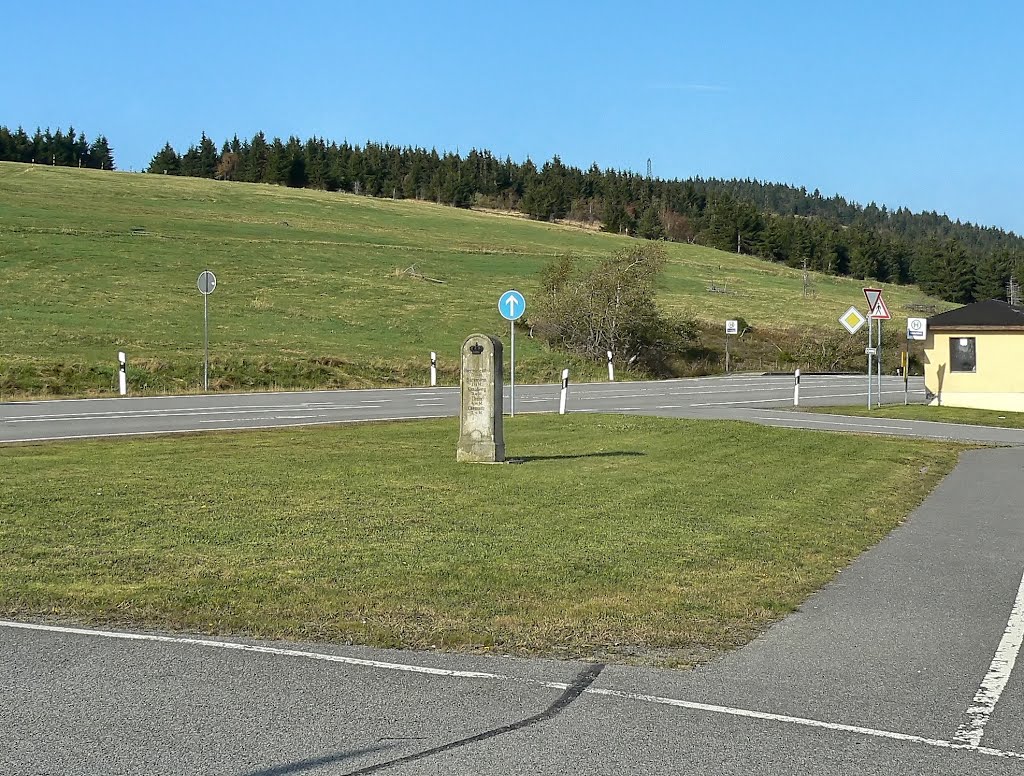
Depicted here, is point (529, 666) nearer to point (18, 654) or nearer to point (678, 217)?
point (18, 654)

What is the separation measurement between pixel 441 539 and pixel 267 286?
50470 millimetres

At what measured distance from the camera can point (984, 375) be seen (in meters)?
32.0

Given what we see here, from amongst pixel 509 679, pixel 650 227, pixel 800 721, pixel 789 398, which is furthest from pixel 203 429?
pixel 650 227

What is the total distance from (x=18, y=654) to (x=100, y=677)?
742 mm

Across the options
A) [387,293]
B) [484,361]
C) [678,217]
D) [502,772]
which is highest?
[678,217]

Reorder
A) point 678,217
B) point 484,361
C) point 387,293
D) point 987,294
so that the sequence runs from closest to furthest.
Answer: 1. point 484,361
2. point 387,293
3. point 987,294
4. point 678,217

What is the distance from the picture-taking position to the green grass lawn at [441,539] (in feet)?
23.7

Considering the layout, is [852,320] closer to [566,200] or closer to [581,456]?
[581,456]

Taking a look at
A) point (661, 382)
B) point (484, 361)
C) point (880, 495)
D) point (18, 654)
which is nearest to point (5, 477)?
point (484, 361)

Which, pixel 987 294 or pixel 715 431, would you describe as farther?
pixel 987 294

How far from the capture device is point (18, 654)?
634cm

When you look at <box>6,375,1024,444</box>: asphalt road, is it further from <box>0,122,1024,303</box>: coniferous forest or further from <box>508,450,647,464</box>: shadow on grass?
<box>0,122,1024,303</box>: coniferous forest

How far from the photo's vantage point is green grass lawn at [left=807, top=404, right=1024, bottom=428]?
2764 cm

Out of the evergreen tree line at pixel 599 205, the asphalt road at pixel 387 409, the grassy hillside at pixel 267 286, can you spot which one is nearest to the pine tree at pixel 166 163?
the evergreen tree line at pixel 599 205
